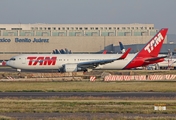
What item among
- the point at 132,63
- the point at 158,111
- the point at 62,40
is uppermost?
the point at 62,40

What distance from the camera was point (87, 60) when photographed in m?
81.1

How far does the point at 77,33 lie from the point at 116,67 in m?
81.5

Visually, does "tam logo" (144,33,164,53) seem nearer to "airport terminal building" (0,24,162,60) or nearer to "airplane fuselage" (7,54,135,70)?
"airplane fuselage" (7,54,135,70)

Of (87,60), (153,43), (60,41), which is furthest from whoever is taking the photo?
(60,41)

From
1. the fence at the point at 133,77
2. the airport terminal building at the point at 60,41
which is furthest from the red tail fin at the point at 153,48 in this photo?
the airport terminal building at the point at 60,41

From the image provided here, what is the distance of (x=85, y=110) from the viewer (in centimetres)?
2994

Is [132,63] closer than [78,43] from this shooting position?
A: Yes

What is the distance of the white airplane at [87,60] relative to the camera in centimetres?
7925

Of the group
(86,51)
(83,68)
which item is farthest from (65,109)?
(86,51)

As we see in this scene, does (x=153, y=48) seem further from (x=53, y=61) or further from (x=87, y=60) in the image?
(x=53, y=61)

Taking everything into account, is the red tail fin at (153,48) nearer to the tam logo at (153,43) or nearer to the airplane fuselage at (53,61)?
the tam logo at (153,43)

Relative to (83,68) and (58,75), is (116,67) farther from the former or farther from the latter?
(58,75)

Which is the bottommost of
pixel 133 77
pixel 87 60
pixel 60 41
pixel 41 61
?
pixel 133 77

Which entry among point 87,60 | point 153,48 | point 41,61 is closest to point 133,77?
point 87,60
